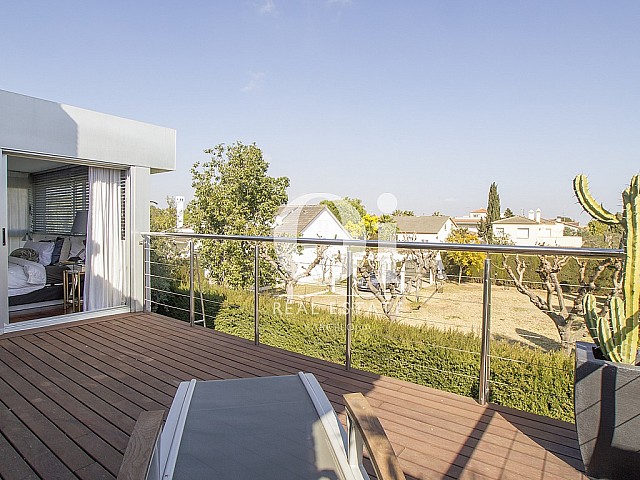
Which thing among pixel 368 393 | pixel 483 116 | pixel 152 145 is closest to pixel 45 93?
pixel 152 145

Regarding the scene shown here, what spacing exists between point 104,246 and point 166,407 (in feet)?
11.1

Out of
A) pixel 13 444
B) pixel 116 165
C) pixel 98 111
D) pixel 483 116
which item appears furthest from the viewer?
pixel 483 116

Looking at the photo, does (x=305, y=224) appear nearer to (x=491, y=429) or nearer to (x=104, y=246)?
(x=104, y=246)

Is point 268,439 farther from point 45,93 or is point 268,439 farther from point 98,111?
point 45,93

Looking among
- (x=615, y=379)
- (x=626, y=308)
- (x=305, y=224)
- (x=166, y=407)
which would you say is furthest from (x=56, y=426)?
(x=305, y=224)

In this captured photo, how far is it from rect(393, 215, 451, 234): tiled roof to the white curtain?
21.8m

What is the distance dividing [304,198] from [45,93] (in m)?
9.39

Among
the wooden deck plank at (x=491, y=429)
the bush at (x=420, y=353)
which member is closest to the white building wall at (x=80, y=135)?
the bush at (x=420, y=353)

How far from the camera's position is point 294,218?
15961 millimetres

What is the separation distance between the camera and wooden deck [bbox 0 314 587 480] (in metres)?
A: 2.01

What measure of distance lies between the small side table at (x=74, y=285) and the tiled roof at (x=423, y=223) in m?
21.5

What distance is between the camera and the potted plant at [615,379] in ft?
6.09

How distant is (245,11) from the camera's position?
9430mm

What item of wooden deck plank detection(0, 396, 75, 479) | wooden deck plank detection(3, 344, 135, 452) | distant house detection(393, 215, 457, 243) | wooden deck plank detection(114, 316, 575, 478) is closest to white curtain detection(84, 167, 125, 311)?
wooden deck plank detection(3, 344, 135, 452)
